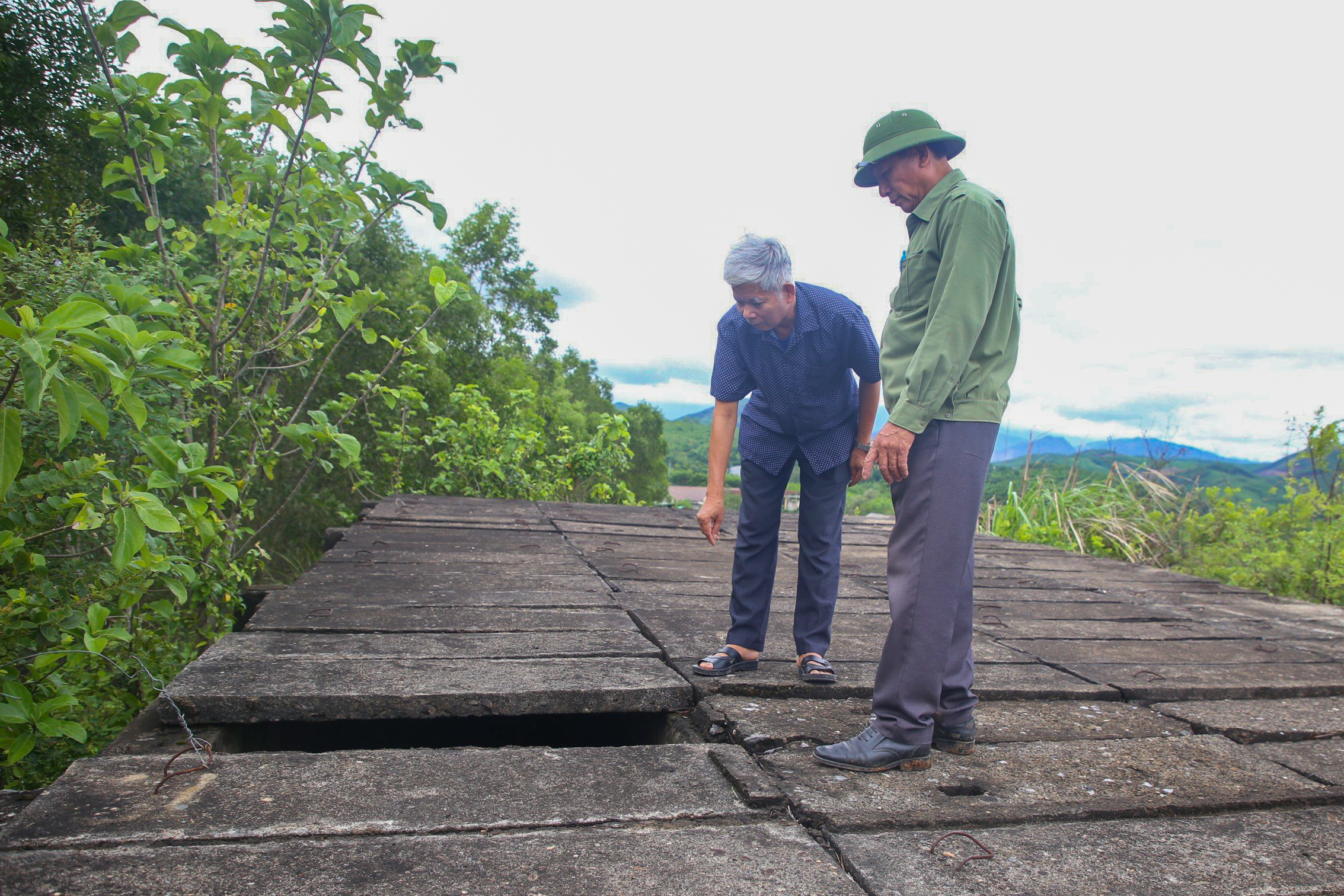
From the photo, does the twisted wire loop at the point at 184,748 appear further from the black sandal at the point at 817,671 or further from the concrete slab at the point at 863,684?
the black sandal at the point at 817,671

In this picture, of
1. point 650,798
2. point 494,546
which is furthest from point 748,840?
point 494,546

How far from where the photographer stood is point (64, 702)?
6.70ft

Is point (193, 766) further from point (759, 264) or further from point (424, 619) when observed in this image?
point (759, 264)

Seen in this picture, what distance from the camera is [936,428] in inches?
85.3

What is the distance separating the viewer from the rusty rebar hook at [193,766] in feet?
5.80

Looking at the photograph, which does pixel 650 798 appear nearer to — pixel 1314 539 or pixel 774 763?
pixel 774 763

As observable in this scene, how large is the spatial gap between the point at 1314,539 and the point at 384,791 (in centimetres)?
706

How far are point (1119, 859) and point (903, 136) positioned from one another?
173 cm

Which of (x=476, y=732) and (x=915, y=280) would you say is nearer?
(x=915, y=280)

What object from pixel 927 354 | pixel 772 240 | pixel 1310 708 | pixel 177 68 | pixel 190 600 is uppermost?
pixel 177 68

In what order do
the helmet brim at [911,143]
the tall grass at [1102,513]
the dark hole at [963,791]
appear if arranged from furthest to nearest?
the tall grass at [1102,513] < the helmet brim at [911,143] < the dark hole at [963,791]

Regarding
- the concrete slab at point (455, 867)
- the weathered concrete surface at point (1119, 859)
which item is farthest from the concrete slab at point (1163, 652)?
the concrete slab at point (455, 867)

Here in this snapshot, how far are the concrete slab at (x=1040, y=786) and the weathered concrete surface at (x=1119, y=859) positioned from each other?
0.04 meters

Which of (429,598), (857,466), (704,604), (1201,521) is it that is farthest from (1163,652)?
(1201,521)
